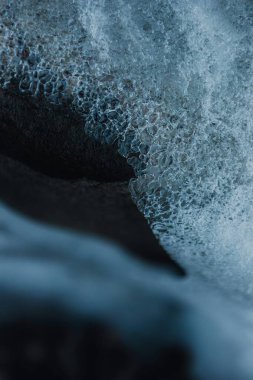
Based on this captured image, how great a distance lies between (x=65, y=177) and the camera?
1223 mm

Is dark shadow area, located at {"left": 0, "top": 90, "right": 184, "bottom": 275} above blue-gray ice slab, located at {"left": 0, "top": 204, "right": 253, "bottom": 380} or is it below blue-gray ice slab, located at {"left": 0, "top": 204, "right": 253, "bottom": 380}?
above

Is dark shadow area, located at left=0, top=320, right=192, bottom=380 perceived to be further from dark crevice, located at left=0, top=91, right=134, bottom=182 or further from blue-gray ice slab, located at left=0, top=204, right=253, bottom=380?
dark crevice, located at left=0, top=91, right=134, bottom=182

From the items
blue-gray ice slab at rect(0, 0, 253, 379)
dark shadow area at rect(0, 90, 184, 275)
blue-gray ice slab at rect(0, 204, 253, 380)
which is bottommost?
blue-gray ice slab at rect(0, 204, 253, 380)

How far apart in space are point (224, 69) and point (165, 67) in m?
0.14

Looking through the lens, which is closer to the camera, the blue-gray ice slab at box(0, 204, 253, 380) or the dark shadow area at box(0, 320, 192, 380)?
the dark shadow area at box(0, 320, 192, 380)

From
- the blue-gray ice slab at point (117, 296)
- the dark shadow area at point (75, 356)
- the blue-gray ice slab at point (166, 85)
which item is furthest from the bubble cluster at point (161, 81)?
the dark shadow area at point (75, 356)

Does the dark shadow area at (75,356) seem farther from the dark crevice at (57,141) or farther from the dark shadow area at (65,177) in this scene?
the dark crevice at (57,141)

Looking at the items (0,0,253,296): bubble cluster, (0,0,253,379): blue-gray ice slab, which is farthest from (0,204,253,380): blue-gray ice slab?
(0,0,253,296): bubble cluster

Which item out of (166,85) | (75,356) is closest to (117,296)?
(75,356)

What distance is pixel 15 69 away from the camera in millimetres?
1120

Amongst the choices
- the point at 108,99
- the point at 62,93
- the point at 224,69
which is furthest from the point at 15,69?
the point at 224,69

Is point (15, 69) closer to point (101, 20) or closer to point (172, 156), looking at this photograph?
point (101, 20)

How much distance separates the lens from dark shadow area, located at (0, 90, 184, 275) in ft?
3.72

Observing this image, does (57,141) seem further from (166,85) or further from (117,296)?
(117,296)
